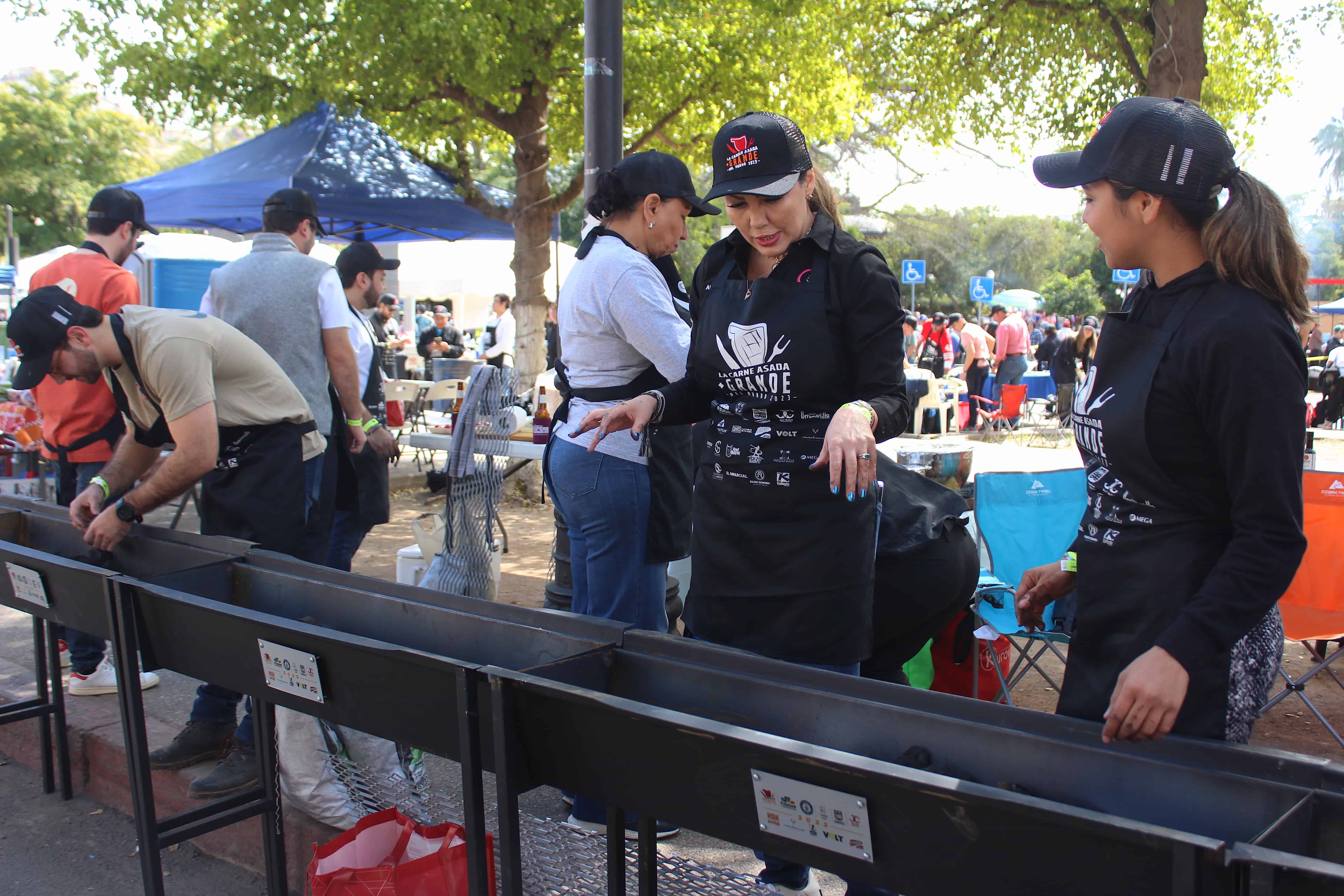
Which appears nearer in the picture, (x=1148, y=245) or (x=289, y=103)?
(x=1148, y=245)

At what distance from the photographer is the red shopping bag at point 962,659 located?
11.9 feet

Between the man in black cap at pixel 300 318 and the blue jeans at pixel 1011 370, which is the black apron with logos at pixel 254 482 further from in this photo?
the blue jeans at pixel 1011 370

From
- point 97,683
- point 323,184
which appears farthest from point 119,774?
point 323,184

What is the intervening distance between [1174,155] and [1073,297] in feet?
170

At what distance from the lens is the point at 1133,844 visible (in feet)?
3.76

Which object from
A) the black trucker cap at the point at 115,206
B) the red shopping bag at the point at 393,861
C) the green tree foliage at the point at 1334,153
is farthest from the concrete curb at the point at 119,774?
the green tree foliage at the point at 1334,153

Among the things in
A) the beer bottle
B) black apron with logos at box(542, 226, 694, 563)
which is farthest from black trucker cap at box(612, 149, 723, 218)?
the beer bottle

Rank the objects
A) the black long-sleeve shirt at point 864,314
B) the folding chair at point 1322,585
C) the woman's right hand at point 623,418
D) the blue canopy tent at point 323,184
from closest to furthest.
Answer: the black long-sleeve shirt at point 864,314
the woman's right hand at point 623,418
the folding chair at point 1322,585
the blue canopy tent at point 323,184

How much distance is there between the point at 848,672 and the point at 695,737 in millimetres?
1032

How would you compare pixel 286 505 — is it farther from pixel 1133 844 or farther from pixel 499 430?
pixel 1133 844

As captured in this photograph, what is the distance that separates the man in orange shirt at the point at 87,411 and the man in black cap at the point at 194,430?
81 centimetres

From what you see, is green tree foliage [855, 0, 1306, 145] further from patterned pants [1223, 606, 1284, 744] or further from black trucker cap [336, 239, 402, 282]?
patterned pants [1223, 606, 1284, 744]

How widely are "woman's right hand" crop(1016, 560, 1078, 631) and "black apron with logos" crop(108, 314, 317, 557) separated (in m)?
2.33

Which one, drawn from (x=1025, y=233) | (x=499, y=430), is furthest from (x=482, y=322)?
(x=1025, y=233)
